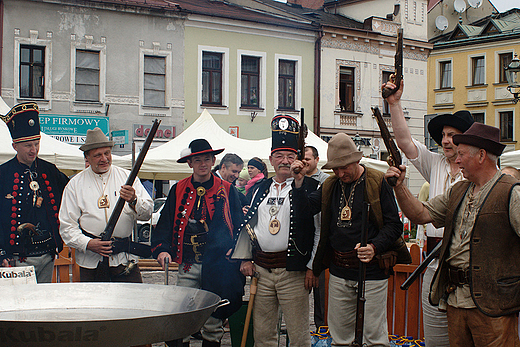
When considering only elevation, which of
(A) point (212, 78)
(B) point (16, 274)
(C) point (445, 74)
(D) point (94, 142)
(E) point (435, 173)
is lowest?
(B) point (16, 274)

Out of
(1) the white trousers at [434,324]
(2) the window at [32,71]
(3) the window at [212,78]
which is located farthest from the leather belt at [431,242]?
(3) the window at [212,78]

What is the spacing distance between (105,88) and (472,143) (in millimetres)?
16081

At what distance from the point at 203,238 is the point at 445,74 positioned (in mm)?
30666

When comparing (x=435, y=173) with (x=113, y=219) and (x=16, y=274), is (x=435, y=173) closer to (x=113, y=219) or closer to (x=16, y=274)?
(x=113, y=219)

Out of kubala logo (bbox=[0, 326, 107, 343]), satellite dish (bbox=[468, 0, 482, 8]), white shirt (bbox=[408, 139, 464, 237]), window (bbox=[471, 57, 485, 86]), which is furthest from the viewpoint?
satellite dish (bbox=[468, 0, 482, 8])

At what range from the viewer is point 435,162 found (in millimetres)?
4191

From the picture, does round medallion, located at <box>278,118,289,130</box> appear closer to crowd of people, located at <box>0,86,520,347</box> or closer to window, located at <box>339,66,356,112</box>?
crowd of people, located at <box>0,86,520,347</box>

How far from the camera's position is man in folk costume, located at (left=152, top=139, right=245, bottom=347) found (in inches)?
181

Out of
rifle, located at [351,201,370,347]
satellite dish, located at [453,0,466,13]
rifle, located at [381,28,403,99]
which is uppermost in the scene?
satellite dish, located at [453,0,466,13]

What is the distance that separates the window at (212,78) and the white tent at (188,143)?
7.45 m

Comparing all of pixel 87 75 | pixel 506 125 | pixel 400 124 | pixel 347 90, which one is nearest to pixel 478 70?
pixel 506 125

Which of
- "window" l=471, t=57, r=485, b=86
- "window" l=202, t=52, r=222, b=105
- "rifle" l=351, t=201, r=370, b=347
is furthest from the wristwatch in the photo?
"window" l=471, t=57, r=485, b=86

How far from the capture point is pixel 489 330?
122 inches

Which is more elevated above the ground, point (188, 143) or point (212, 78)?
point (212, 78)
